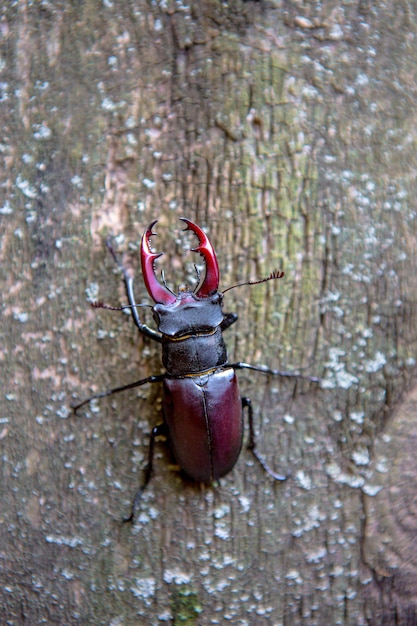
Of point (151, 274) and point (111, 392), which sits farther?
point (111, 392)

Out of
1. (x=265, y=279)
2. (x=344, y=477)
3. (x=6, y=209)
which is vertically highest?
(x=6, y=209)

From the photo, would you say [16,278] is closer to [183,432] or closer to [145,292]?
[145,292]

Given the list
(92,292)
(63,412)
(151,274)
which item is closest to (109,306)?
(92,292)

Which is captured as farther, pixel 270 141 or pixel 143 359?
pixel 143 359

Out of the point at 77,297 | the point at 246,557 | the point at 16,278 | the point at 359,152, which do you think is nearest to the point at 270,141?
the point at 359,152

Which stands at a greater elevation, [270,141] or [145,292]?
[270,141]

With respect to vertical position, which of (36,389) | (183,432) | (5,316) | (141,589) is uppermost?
(5,316)

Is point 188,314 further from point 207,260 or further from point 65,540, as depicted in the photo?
point 65,540

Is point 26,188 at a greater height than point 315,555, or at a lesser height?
greater
